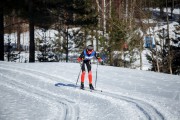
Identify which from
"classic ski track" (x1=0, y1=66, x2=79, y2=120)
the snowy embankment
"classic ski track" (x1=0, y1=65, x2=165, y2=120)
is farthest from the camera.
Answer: the snowy embankment

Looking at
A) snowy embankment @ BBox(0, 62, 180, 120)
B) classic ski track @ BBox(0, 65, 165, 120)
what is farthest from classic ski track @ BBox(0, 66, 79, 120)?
classic ski track @ BBox(0, 65, 165, 120)

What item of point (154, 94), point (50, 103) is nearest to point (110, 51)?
point (154, 94)

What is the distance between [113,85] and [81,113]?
4980mm

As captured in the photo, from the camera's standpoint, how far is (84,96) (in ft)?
36.8

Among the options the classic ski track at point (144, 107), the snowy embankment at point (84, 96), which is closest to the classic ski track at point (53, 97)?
the snowy embankment at point (84, 96)

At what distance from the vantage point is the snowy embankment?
349 inches

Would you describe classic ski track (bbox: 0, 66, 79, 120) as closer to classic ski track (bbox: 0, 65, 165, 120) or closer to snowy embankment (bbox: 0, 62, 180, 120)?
snowy embankment (bbox: 0, 62, 180, 120)

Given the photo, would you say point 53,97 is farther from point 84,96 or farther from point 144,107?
point 144,107

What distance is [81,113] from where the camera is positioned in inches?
354

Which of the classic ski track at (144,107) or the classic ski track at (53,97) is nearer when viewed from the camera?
the classic ski track at (144,107)

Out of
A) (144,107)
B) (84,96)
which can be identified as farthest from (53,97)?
(144,107)

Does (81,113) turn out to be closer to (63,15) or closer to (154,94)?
(154,94)

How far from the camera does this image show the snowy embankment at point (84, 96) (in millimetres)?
8867

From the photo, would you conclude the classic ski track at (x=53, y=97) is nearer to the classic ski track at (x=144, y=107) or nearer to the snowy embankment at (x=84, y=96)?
the snowy embankment at (x=84, y=96)
